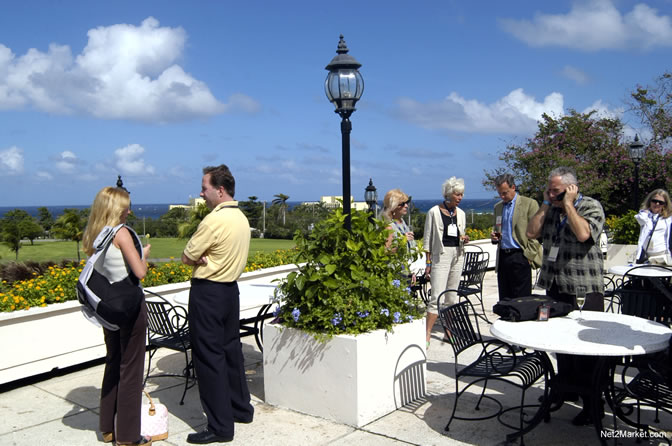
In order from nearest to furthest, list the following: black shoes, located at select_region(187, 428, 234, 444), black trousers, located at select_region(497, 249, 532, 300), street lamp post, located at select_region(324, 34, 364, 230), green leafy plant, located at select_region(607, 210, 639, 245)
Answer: black shoes, located at select_region(187, 428, 234, 444) → street lamp post, located at select_region(324, 34, 364, 230) → black trousers, located at select_region(497, 249, 532, 300) → green leafy plant, located at select_region(607, 210, 639, 245)

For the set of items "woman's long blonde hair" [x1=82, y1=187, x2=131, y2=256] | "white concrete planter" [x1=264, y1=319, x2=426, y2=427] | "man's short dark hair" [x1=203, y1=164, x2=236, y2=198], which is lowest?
"white concrete planter" [x1=264, y1=319, x2=426, y2=427]

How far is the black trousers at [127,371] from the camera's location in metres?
3.68

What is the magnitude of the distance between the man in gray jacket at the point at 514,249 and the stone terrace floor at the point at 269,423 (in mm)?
1004

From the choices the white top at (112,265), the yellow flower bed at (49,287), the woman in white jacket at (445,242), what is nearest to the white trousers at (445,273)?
the woman in white jacket at (445,242)

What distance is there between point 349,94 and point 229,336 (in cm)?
218

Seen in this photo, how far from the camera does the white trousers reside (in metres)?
5.96

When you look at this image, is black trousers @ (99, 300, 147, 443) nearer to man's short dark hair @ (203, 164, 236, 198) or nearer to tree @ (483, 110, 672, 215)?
man's short dark hair @ (203, 164, 236, 198)

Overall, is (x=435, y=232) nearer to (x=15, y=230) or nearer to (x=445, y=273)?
(x=445, y=273)

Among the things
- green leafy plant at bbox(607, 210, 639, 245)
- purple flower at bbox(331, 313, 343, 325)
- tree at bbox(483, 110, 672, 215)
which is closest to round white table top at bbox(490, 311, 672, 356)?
purple flower at bbox(331, 313, 343, 325)

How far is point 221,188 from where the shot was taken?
3963 mm

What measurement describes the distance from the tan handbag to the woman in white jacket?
9.60 feet

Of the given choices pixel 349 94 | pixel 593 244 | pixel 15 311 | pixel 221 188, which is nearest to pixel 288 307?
pixel 221 188

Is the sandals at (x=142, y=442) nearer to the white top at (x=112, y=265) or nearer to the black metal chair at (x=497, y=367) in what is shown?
the white top at (x=112, y=265)

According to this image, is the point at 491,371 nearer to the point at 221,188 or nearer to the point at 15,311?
the point at 221,188
